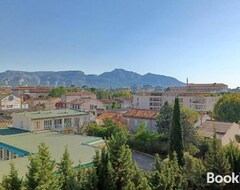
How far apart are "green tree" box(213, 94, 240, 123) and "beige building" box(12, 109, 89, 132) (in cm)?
2133

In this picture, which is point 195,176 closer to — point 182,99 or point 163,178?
point 163,178

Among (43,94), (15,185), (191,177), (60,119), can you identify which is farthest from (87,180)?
(43,94)

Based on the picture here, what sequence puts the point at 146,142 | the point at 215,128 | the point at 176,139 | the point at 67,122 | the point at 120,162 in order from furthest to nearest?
1. the point at 67,122
2. the point at 146,142
3. the point at 215,128
4. the point at 176,139
5. the point at 120,162

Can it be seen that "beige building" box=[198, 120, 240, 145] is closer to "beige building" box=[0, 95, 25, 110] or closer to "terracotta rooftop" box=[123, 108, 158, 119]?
"terracotta rooftop" box=[123, 108, 158, 119]

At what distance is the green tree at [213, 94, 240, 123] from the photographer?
41000mm

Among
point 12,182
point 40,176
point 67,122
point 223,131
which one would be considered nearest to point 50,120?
point 67,122

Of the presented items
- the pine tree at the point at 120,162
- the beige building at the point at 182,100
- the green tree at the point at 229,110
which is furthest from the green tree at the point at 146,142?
the beige building at the point at 182,100

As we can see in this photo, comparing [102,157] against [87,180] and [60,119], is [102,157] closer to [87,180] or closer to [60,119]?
[87,180]

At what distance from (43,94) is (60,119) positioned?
73643 mm

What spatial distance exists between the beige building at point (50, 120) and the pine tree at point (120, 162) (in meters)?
19.9

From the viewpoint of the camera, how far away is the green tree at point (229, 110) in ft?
135

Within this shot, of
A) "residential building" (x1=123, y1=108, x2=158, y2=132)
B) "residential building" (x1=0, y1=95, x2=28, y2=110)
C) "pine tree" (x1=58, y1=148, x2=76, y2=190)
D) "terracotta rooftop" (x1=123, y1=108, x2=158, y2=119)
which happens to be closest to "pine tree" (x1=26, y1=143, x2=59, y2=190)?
"pine tree" (x1=58, y1=148, x2=76, y2=190)

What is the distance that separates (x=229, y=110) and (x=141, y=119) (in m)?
13.5

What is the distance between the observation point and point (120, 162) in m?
10.1
